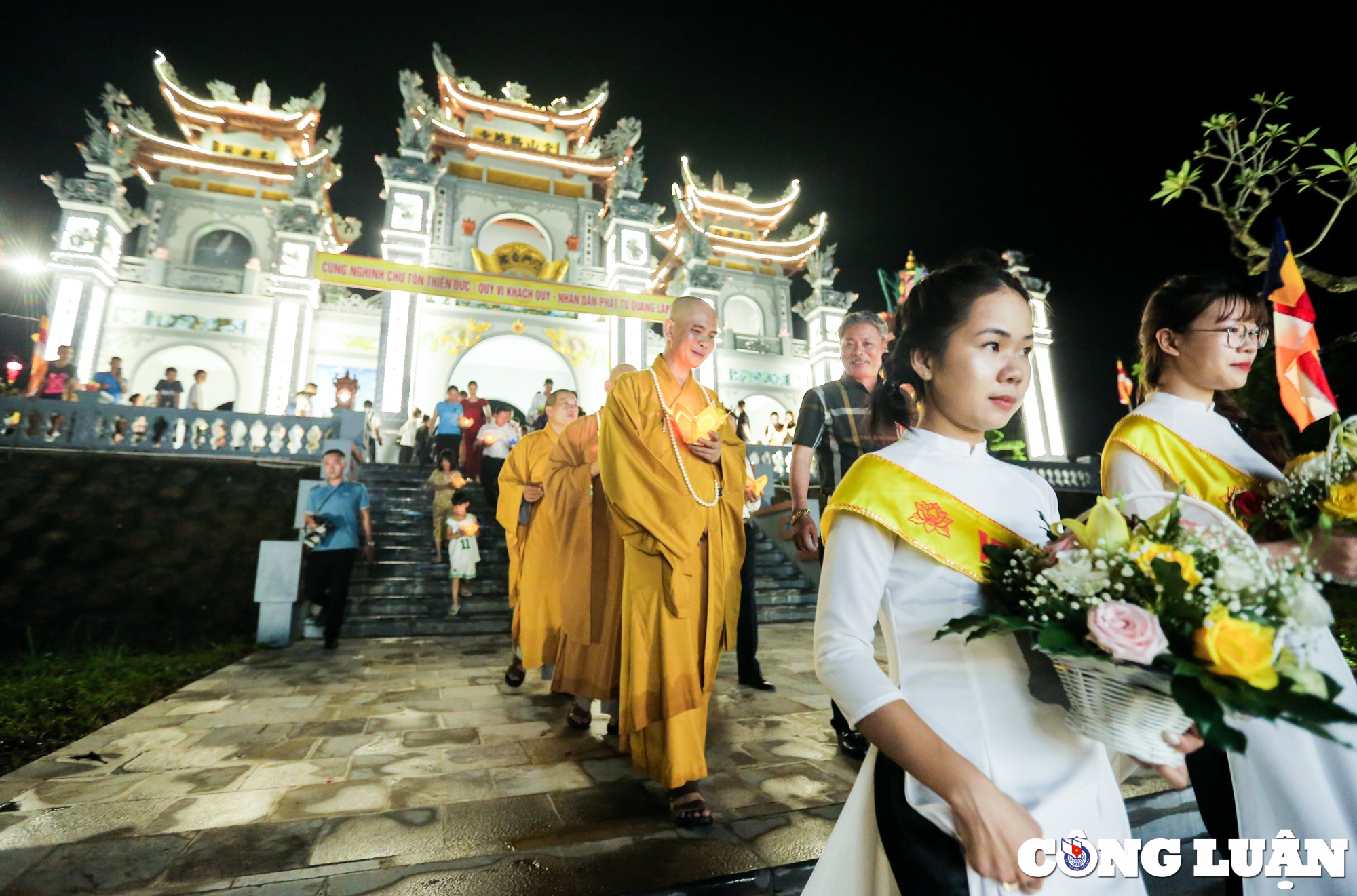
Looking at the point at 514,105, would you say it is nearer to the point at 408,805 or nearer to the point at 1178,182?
the point at 1178,182

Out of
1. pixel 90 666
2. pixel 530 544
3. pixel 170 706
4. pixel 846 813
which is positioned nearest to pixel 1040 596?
pixel 846 813

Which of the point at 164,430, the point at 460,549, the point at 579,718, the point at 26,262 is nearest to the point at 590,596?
the point at 579,718

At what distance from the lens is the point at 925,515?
117 cm

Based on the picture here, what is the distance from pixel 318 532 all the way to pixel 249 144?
20255 millimetres

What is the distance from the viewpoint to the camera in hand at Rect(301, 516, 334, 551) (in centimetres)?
565

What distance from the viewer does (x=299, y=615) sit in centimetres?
631

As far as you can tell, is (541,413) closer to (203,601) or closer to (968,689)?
(203,601)

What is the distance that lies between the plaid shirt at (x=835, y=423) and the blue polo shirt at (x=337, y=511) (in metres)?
4.42

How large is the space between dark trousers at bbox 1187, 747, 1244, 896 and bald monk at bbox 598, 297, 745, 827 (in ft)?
4.63

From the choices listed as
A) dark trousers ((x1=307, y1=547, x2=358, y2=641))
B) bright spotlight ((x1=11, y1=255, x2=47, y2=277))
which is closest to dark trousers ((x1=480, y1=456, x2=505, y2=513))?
dark trousers ((x1=307, y1=547, x2=358, y2=641))

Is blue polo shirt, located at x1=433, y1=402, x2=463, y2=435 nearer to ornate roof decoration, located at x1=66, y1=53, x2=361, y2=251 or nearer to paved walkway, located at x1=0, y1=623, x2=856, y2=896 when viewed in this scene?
paved walkway, located at x1=0, y1=623, x2=856, y2=896

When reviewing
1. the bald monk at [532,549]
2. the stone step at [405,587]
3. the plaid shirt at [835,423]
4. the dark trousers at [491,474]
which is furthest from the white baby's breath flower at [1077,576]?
the dark trousers at [491,474]

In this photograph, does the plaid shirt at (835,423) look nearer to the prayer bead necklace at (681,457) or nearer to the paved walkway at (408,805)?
the prayer bead necklace at (681,457)

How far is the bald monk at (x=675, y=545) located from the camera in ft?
7.72
